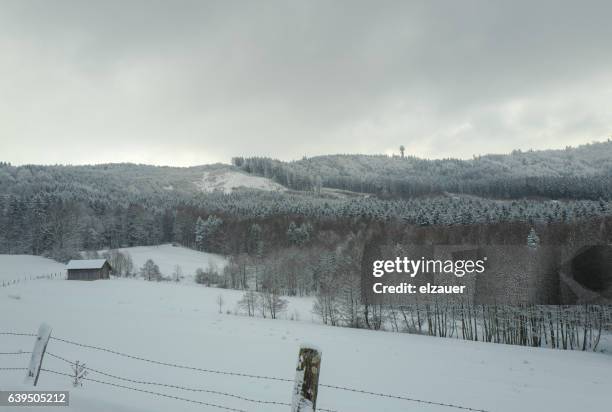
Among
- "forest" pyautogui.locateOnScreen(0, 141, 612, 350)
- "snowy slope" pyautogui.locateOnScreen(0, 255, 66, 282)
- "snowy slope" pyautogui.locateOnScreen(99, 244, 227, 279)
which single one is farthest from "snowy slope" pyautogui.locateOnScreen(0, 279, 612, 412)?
"snowy slope" pyautogui.locateOnScreen(99, 244, 227, 279)

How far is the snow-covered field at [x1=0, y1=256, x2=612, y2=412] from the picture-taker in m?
16.4

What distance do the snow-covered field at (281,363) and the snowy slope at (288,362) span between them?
0.07m

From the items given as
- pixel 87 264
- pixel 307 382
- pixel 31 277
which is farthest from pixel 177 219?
pixel 307 382

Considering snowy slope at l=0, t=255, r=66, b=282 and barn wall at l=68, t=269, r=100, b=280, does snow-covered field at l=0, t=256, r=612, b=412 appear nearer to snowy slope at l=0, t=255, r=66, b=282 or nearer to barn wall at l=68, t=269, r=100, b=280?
barn wall at l=68, t=269, r=100, b=280

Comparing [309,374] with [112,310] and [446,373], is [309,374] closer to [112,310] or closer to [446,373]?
[446,373]

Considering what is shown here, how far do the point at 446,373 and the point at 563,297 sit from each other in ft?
81.3

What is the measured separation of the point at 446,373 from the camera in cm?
2539

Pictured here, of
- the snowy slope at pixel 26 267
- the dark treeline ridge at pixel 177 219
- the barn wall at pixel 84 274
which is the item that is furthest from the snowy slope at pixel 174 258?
the barn wall at pixel 84 274

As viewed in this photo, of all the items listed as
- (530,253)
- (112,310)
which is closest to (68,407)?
(112,310)

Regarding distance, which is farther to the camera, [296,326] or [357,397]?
[296,326]

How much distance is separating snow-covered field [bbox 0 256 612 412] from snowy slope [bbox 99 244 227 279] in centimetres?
4685

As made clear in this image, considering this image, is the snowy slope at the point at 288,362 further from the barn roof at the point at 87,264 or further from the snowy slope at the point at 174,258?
the snowy slope at the point at 174,258

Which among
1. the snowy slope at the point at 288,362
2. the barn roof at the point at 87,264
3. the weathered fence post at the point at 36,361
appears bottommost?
the snowy slope at the point at 288,362

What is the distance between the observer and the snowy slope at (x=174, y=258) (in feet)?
313
